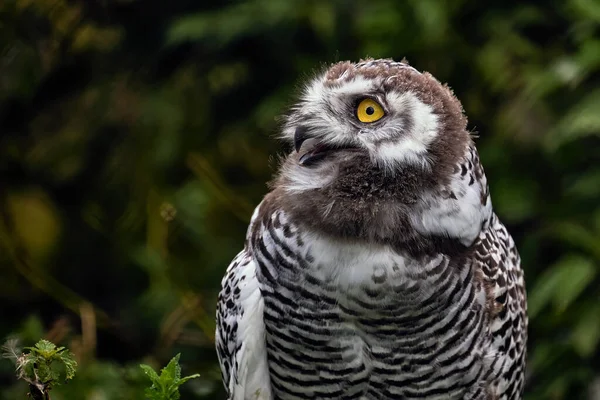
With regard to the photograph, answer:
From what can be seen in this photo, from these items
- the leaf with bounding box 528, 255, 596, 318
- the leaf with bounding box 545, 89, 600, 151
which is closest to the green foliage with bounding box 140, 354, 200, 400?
the leaf with bounding box 528, 255, 596, 318

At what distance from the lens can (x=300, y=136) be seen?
2684 millimetres

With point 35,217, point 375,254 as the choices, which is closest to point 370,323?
point 375,254

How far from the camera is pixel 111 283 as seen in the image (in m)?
5.79

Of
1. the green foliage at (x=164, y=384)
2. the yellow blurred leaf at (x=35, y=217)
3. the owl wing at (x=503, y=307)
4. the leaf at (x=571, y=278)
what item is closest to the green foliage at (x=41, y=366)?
the green foliage at (x=164, y=384)

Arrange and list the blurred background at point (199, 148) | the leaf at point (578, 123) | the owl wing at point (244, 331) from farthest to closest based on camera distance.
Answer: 1. the blurred background at point (199, 148)
2. the leaf at point (578, 123)
3. the owl wing at point (244, 331)

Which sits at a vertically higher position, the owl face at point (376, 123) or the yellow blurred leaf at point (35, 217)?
the owl face at point (376, 123)

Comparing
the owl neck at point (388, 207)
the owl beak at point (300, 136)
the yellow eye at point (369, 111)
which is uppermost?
the yellow eye at point (369, 111)

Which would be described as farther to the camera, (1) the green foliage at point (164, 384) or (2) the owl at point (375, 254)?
(2) the owl at point (375, 254)

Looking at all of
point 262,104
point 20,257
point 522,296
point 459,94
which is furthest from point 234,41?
point 522,296

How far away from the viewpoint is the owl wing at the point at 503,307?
2852 mm

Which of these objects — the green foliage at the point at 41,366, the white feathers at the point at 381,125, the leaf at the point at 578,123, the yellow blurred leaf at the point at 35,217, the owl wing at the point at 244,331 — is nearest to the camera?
the green foliage at the point at 41,366

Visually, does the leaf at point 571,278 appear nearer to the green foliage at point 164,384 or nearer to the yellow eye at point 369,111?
the yellow eye at point 369,111

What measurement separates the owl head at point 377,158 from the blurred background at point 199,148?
1.70m

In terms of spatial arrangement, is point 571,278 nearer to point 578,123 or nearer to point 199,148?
point 578,123
